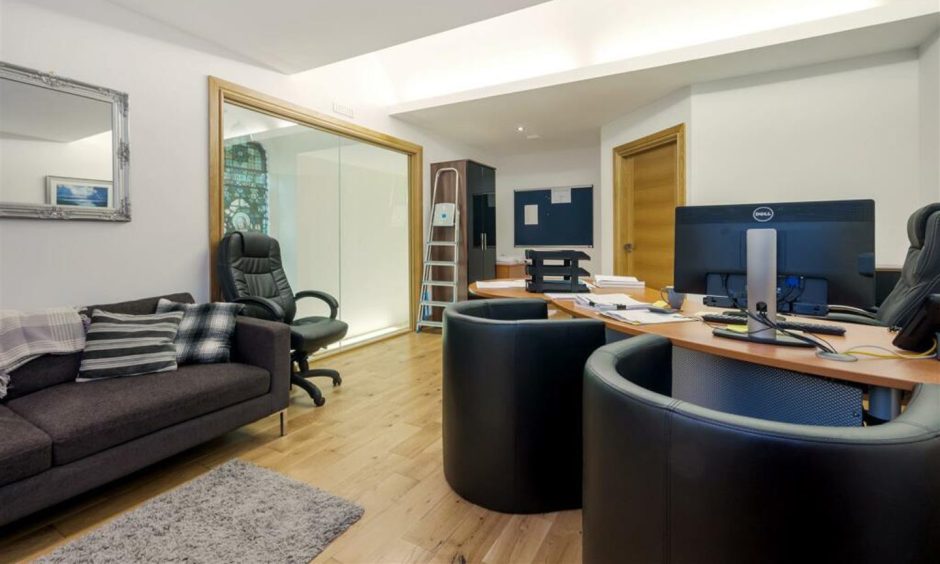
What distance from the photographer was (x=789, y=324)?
5.24 feet

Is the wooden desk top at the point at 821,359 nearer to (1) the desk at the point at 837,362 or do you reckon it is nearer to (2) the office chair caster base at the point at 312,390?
(1) the desk at the point at 837,362

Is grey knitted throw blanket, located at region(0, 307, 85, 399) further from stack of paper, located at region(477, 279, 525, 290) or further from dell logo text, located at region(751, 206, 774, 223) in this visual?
dell logo text, located at region(751, 206, 774, 223)

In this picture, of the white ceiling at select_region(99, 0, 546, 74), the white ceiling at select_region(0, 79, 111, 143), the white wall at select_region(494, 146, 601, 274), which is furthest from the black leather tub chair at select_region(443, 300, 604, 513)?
the white wall at select_region(494, 146, 601, 274)

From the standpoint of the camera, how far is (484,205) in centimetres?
547

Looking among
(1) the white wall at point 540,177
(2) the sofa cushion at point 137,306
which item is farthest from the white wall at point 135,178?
(1) the white wall at point 540,177

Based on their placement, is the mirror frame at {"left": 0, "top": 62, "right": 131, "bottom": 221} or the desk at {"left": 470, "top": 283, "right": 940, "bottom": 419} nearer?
the desk at {"left": 470, "top": 283, "right": 940, "bottom": 419}

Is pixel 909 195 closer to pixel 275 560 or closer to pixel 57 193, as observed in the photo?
pixel 275 560

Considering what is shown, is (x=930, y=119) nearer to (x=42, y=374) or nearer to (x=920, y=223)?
(x=920, y=223)

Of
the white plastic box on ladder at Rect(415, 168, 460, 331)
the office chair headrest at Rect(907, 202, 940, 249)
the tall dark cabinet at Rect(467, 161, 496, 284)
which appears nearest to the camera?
the office chair headrest at Rect(907, 202, 940, 249)

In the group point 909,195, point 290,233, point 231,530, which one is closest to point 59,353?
point 231,530

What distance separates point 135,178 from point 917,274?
4127 mm

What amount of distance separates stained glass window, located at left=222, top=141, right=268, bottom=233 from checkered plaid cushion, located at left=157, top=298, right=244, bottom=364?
2.99 feet

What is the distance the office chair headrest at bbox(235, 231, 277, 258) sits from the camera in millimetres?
2879

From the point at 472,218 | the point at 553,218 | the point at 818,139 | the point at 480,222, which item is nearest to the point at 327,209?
the point at 472,218
